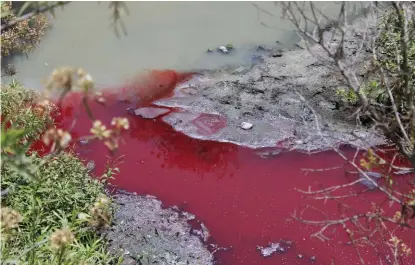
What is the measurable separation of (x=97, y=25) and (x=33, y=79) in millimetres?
1573

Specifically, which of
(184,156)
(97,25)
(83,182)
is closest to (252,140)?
(184,156)

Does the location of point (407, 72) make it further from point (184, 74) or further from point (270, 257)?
point (184, 74)

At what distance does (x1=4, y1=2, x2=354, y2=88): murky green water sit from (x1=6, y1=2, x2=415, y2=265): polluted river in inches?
1.0

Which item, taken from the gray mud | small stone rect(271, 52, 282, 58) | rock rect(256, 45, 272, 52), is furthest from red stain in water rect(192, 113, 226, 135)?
rock rect(256, 45, 272, 52)

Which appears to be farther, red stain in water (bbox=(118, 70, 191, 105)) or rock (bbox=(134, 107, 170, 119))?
red stain in water (bbox=(118, 70, 191, 105))

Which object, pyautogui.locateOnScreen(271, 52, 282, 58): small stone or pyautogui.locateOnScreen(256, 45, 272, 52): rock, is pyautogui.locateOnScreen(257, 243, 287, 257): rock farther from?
pyautogui.locateOnScreen(256, 45, 272, 52): rock

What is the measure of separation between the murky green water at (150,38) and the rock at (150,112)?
2.61 ft

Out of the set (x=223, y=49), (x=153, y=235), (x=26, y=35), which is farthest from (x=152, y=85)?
(x=153, y=235)

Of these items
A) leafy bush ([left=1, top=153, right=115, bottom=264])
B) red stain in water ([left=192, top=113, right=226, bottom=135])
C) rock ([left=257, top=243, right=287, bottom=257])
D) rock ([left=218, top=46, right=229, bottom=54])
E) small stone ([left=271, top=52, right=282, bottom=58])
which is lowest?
rock ([left=257, top=243, right=287, bottom=257])

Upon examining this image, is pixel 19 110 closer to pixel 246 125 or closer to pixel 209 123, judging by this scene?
pixel 209 123

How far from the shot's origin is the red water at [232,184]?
5.06 metres

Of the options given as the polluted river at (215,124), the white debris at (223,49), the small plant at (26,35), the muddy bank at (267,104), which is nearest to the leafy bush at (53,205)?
the polluted river at (215,124)

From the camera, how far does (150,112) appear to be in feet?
22.2

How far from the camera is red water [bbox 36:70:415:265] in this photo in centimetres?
506
